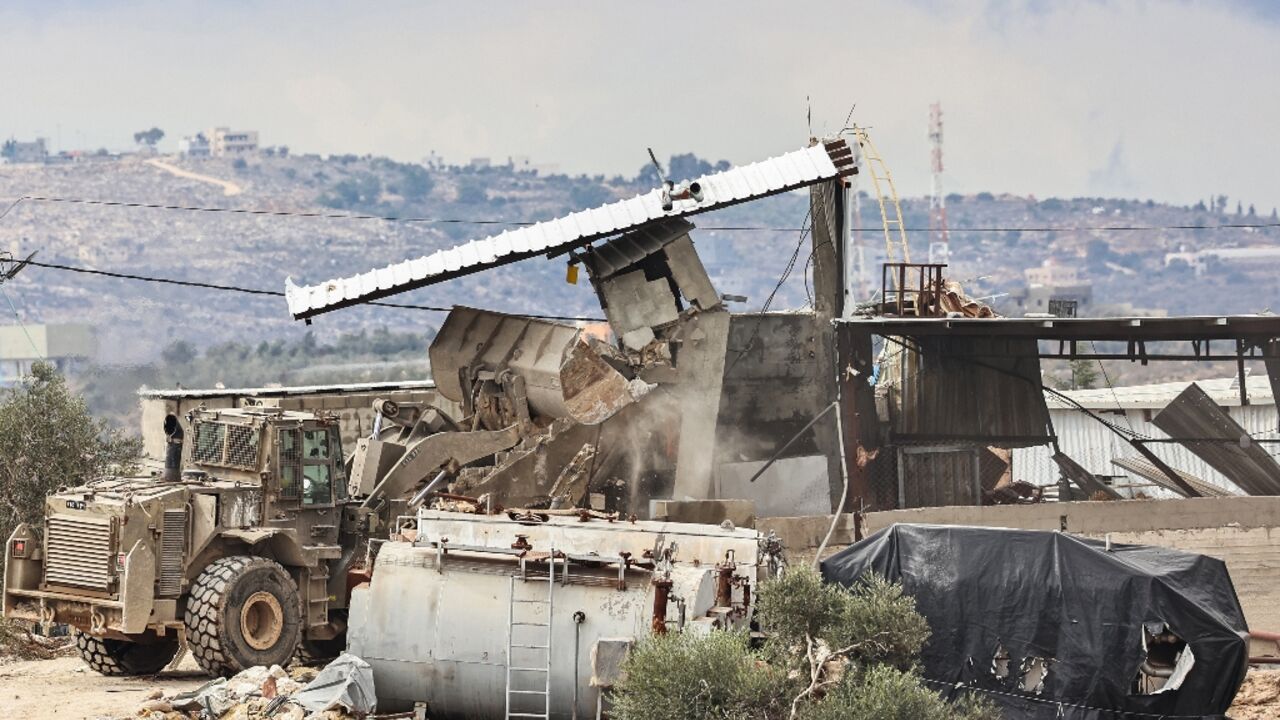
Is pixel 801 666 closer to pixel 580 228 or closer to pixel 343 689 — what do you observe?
pixel 343 689

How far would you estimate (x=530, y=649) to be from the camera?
18.1 m

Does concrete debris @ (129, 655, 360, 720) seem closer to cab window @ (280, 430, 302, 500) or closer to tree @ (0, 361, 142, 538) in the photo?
cab window @ (280, 430, 302, 500)

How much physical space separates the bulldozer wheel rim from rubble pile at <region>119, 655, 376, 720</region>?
179cm

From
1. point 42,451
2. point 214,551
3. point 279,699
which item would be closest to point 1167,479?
point 214,551

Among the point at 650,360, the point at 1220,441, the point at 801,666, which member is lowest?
the point at 801,666

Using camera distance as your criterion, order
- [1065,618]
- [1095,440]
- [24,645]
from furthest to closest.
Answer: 1. [1095,440]
2. [24,645]
3. [1065,618]

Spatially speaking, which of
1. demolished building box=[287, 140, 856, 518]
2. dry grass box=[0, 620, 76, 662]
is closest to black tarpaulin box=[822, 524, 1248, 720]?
demolished building box=[287, 140, 856, 518]

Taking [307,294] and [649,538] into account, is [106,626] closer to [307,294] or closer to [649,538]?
[649,538]

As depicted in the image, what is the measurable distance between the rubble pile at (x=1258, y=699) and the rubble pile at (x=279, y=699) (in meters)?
8.64

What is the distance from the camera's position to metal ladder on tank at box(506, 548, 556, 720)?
1800 centimetres

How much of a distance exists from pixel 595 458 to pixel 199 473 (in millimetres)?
7006

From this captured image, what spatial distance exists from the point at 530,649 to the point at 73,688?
235 inches

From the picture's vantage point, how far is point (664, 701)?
15.8 meters

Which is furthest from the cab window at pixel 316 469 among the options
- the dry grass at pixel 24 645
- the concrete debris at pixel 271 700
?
the dry grass at pixel 24 645
